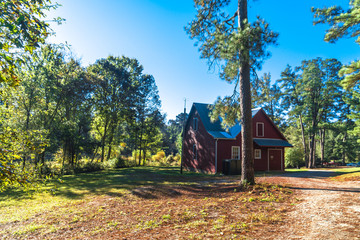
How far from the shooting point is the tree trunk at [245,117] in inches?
371

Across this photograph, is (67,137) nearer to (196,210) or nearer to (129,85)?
(129,85)

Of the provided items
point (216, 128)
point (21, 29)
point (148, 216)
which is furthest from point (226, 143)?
point (21, 29)

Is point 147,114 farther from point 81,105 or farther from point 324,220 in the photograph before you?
point 324,220

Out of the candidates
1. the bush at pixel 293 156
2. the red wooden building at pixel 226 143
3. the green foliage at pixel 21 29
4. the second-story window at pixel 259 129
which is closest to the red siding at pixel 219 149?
the red wooden building at pixel 226 143

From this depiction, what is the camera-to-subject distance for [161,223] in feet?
18.2

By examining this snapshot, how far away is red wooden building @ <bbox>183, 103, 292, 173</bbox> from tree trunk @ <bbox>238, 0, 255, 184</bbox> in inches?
391

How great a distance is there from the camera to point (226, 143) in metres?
20.1

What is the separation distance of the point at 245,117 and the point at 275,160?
1531cm

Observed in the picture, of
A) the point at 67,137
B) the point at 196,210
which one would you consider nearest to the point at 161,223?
the point at 196,210

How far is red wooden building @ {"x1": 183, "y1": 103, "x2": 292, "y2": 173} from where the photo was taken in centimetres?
2002

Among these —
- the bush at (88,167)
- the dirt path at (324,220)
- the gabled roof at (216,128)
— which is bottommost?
the bush at (88,167)

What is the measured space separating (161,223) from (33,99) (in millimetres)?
20212

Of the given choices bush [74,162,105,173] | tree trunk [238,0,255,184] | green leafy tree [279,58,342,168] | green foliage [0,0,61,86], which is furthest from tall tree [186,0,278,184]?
green leafy tree [279,58,342,168]

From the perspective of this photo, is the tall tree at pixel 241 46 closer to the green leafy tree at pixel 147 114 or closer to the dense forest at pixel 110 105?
the dense forest at pixel 110 105
